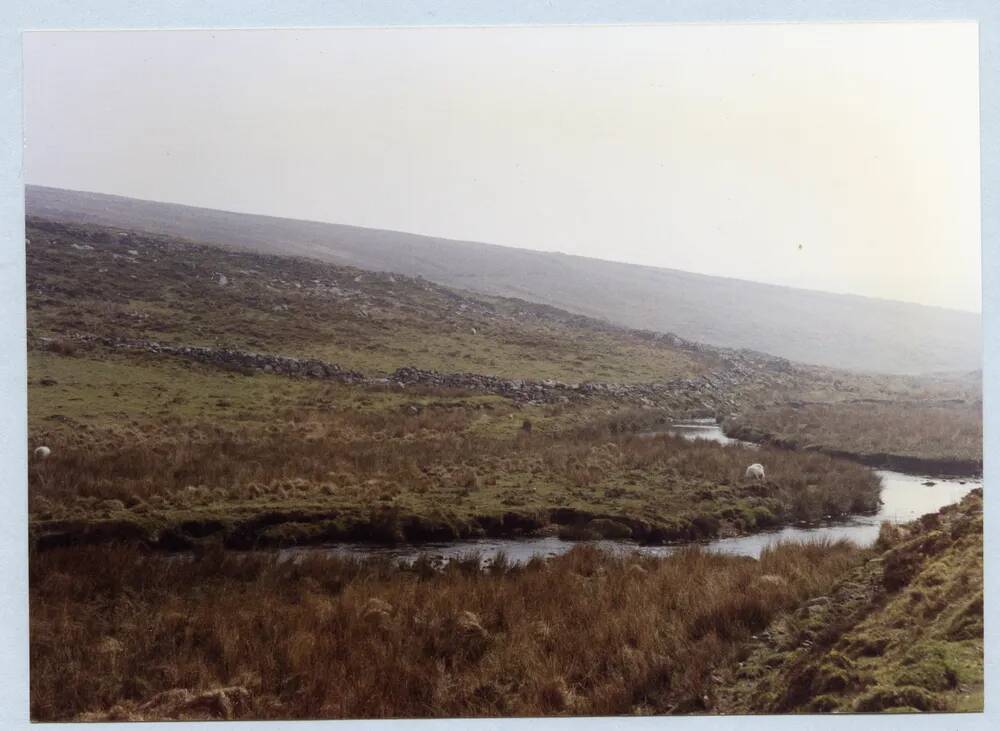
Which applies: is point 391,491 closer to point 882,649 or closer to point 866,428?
point 882,649

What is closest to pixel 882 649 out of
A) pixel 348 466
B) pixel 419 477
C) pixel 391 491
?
pixel 419 477

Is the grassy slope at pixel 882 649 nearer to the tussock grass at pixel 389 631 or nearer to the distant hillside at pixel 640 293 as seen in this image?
the tussock grass at pixel 389 631

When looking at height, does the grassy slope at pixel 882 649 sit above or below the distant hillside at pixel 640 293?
below

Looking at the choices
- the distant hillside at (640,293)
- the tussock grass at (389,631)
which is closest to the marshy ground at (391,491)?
the tussock grass at (389,631)

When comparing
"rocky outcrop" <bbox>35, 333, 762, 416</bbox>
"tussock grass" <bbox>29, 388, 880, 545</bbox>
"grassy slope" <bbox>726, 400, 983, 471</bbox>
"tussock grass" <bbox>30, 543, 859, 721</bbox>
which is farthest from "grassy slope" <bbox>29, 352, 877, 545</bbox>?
"tussock grass" <bbox>30, 543, 859, 721</bbox>

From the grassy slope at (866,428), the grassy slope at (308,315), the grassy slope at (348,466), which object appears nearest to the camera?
the grassy slope at (348,466)

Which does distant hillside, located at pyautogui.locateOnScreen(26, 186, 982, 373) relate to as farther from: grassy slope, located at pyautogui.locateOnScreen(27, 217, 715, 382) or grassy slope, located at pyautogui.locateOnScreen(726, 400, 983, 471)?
grassy slope, located at pyautogui.locateOnScreen(726, 400, 983, 471)

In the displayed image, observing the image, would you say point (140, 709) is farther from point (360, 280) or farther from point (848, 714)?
point (848, 714)

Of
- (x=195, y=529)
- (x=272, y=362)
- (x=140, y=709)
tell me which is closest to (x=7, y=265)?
(x=272, y=362)
